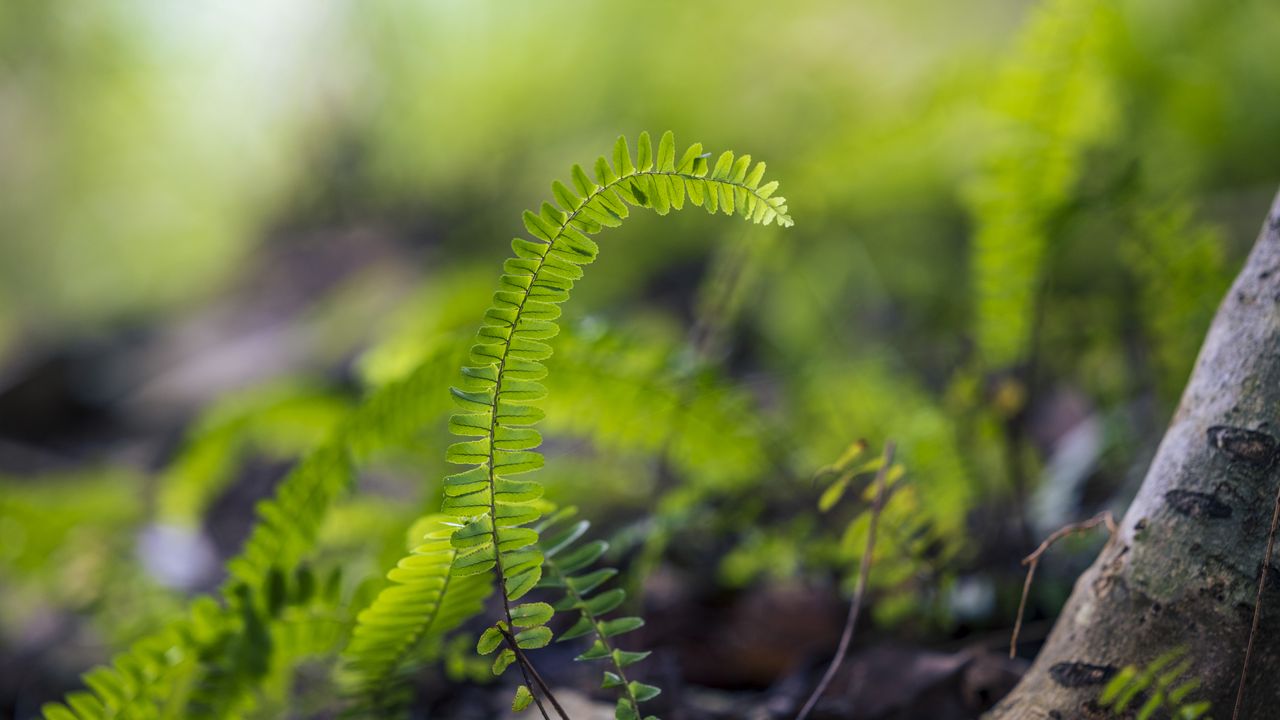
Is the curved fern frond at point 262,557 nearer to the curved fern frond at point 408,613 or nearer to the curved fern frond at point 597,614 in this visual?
the curved fern frond at point 408,613

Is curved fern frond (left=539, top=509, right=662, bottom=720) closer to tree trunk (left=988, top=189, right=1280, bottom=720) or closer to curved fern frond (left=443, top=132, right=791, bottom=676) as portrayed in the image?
curved fern frond (left=443, top=132, right=791, bottom=676)

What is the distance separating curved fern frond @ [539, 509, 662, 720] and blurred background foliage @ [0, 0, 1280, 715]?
0.36m

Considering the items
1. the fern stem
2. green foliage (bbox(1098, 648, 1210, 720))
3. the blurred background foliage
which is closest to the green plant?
the fern stem

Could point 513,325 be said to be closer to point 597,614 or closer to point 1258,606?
point 597,614

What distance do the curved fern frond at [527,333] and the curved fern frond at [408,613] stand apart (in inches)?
2.5

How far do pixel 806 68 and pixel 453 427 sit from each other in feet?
11.4

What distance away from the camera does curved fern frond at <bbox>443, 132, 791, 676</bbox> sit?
30.2 inches

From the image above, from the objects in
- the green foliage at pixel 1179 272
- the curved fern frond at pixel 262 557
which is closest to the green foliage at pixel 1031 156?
the green foliage at pixel 1179 272

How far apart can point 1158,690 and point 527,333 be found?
60cm

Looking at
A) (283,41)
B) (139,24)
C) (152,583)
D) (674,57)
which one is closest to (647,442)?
(152,583)

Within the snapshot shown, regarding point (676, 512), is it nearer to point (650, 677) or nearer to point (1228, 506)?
point (650, 677)

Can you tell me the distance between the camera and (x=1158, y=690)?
0.72m

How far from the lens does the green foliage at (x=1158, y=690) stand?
0.68m

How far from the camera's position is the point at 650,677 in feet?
3.68
